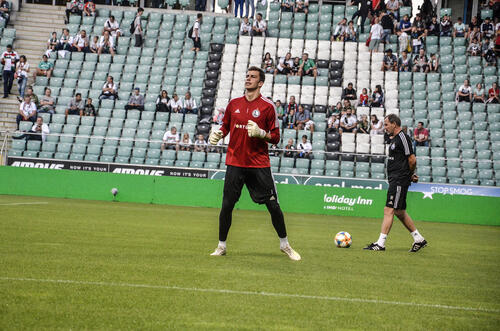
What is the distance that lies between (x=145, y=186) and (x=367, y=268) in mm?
15267

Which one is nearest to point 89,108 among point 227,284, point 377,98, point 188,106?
point 188,106

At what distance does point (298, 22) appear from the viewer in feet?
103

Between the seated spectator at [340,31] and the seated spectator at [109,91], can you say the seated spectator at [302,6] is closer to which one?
the seated spectator at [340,31]

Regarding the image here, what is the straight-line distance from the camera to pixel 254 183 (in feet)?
26.9

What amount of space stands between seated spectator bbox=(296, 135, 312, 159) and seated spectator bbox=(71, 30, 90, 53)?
12.5m

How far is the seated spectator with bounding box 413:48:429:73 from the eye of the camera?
28328 mm

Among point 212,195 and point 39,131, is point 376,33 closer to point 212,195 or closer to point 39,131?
point 212,195

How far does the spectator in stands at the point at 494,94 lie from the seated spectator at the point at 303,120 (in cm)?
752

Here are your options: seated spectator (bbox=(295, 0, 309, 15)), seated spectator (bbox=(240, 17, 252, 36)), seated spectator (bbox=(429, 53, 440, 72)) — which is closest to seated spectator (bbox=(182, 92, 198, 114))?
seated spectator (bbox=(240, 17, 252, 36))

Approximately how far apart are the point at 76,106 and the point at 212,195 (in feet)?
27.3

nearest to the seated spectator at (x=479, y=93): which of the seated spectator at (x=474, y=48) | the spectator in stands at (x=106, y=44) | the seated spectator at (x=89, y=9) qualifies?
the seated spectator at (x=474, y=48)

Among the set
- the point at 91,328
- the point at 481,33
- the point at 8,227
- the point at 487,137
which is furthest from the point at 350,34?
the point at 91,328

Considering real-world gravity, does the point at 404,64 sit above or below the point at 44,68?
above

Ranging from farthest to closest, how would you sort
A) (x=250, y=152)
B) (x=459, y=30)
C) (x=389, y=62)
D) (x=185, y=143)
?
(x=459, y=30) < (x=389, y=62) < (x=185, y=143) < (x=250, y=152)
